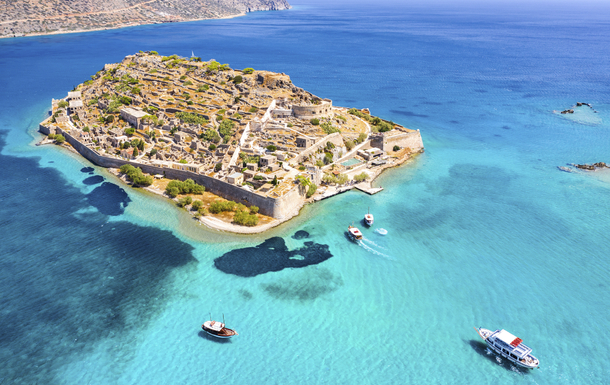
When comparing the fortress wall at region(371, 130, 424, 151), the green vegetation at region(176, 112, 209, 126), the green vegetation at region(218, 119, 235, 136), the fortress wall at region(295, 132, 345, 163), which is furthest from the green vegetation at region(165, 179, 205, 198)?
the fortress wall at region(371, 130, 424, 151)

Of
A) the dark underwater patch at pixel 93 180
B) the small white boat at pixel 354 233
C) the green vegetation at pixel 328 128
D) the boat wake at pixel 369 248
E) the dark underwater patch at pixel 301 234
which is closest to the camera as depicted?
the boat wake at pixel 369 248

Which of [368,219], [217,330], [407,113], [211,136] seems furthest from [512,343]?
[407,113]

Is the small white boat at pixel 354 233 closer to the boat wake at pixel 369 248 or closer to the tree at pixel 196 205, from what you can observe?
the boat wake at pixel 369 248

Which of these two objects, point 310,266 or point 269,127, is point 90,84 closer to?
point 269,127

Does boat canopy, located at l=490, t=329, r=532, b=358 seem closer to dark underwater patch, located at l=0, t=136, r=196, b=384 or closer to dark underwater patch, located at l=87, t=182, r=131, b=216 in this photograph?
dark underwater patch, located at l=0, t=136, r=196, b=384

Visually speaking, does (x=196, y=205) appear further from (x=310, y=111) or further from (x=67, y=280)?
(x=310, y=111)

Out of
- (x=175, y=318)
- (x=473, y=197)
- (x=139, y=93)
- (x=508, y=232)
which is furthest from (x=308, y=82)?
(x=175, y=318)

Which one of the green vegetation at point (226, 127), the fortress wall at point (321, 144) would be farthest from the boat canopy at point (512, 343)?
the green vegetation at point (226, 127)
